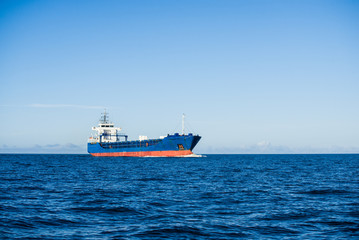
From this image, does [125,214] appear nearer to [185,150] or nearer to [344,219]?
[344,219]

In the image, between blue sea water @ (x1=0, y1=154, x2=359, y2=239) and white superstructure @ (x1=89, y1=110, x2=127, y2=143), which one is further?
white superstructure @ (x1=89, y1=110, x2=127, y2=143)

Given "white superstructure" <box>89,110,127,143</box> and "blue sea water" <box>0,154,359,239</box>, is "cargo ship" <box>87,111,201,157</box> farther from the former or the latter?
"blue sea water" <box>0,154,359,239</box>

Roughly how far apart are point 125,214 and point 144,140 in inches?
3339

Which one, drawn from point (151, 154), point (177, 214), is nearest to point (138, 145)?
point (151, 154)

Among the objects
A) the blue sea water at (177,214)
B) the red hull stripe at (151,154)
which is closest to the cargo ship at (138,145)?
the red hull stripe at (151,154)

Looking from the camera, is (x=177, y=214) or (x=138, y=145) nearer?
(x=177, y=214)

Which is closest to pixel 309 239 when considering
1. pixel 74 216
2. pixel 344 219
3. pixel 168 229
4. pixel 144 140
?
pixel 344 219

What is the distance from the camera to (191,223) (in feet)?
43.4

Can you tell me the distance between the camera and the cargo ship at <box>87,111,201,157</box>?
88875 millimetres

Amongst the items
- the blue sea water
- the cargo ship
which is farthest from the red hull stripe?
Result: the blue sea water

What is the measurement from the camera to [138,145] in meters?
101

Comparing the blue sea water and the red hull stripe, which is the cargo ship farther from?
the blue sea water

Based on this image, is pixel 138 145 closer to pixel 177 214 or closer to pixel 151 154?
pixel 151 154

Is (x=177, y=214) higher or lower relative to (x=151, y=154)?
higher
